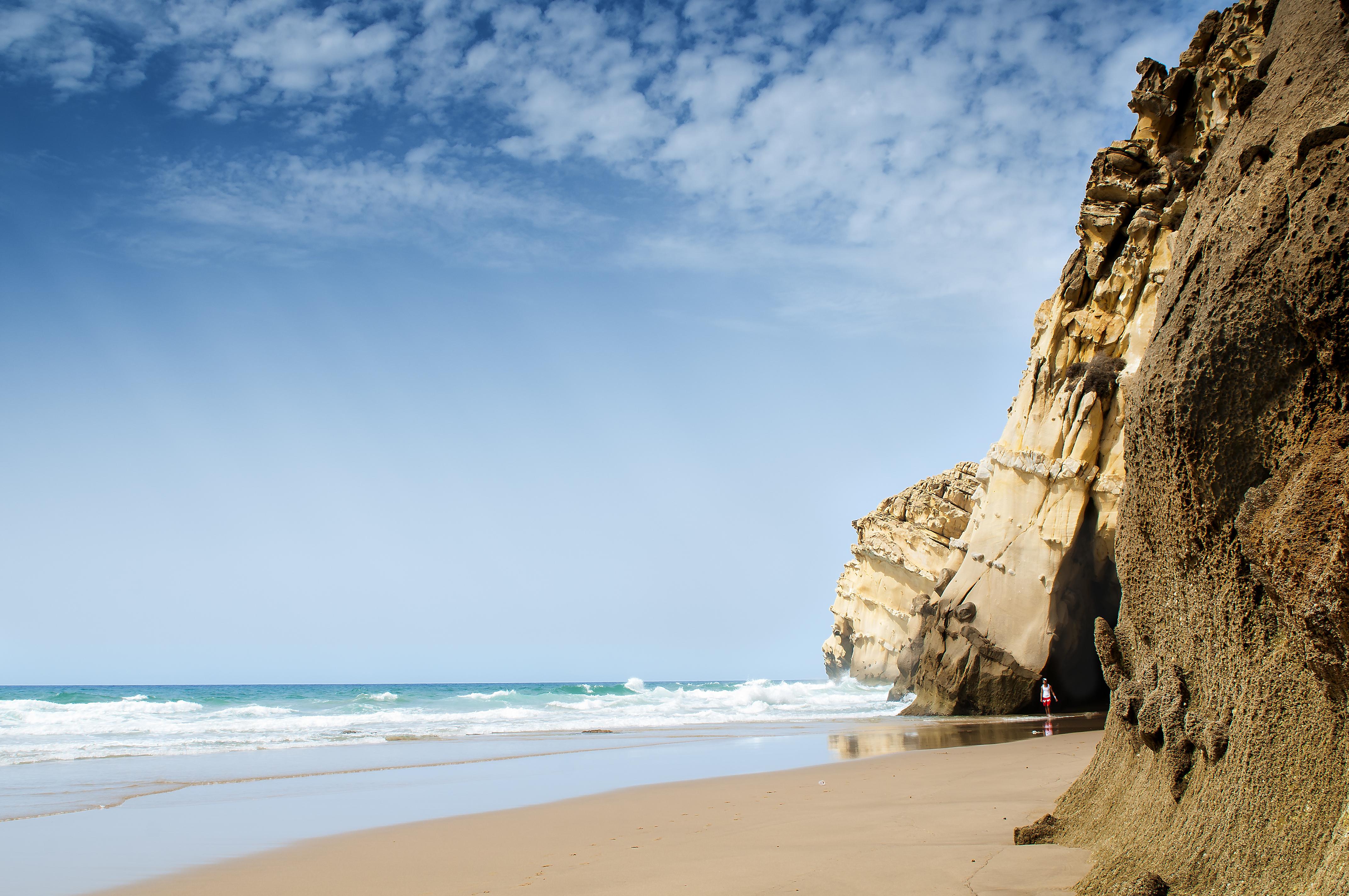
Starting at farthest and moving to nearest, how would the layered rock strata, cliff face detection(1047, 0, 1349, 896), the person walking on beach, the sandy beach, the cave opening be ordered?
the layered rock strata → the cave opening → the person walking on beach → the sandy beach → cliff face detection(1047, 0, 1349, 896)

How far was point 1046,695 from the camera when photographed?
2041 cm

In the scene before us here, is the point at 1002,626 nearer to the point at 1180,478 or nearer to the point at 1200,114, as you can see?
the point at 1200,114

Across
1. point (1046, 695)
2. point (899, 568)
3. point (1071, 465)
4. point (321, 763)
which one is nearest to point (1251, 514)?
point (321, 763)

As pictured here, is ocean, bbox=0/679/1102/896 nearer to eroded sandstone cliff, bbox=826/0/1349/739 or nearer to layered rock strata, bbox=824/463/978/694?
eroded sandstone cliff, bbox=826/0/1349/739

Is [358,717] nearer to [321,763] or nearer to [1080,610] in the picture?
[321,763]

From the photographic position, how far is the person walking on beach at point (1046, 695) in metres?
20.4

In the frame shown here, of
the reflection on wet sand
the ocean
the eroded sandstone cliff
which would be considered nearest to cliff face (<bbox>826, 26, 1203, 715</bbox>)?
the eroded sandstone cliff

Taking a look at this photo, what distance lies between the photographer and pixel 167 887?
652 cm

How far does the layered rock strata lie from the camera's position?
125 ft

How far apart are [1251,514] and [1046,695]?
1917 centimetres

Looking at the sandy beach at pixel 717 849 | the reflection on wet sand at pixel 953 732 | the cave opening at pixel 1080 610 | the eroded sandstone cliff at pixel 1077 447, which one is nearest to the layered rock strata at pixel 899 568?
the eroded sandstone cliff at pixel 1077 447

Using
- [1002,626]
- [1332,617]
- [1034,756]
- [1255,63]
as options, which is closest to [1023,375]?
[1002,626]

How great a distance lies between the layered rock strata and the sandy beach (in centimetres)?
2056

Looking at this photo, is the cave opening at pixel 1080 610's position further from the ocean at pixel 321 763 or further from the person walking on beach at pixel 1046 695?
the ocean at pixel 321 763
